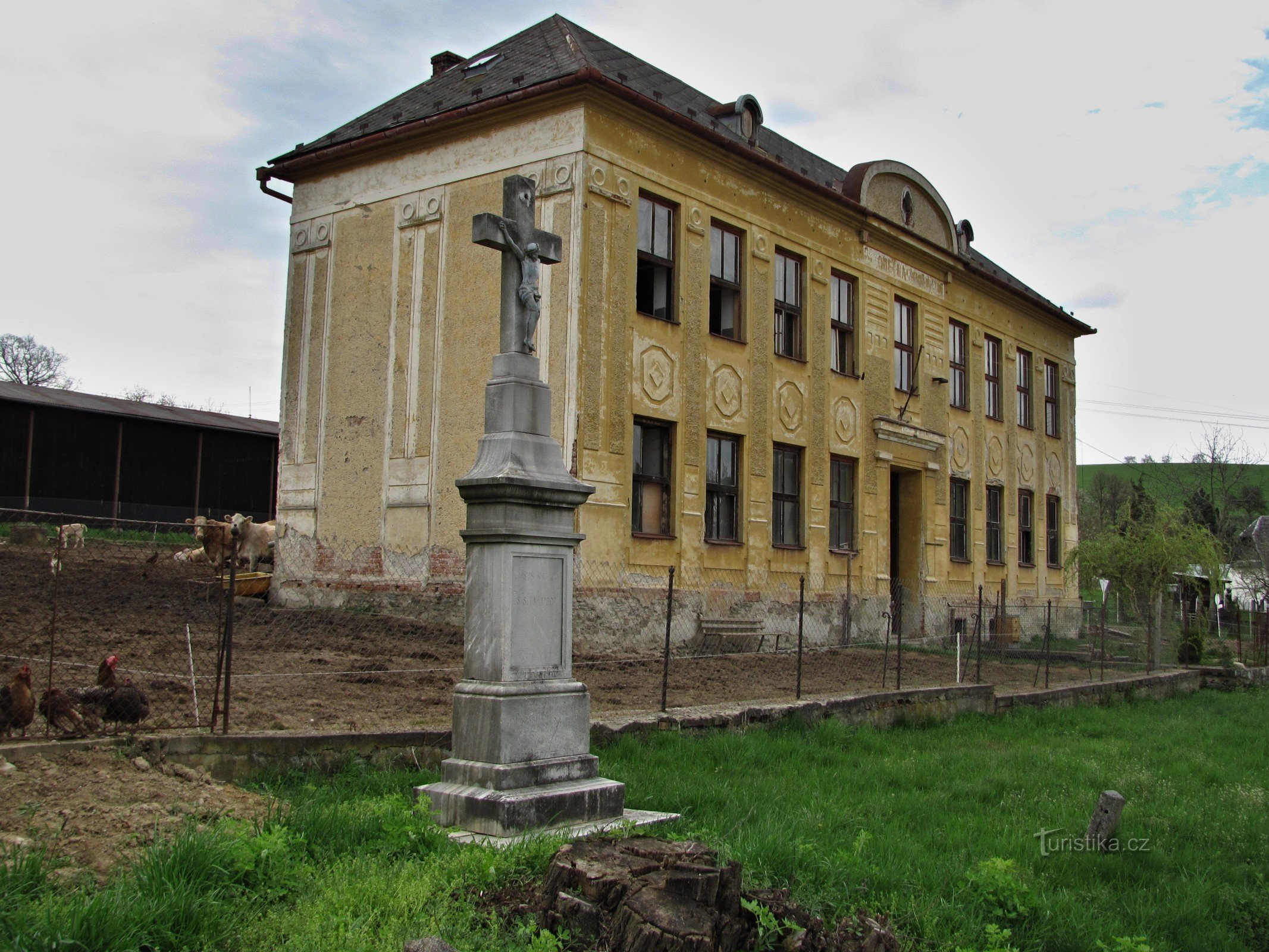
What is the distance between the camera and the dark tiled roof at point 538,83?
1598 centimetres

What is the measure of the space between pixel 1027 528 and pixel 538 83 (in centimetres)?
1782

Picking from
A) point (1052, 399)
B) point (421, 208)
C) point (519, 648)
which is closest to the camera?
point (519, 648)

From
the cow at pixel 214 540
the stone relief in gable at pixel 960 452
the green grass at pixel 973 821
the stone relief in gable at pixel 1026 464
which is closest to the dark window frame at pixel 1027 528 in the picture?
the stone relief in gable at pixel 1026 464

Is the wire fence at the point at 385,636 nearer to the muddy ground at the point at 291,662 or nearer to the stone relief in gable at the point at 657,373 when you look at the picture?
the muddy ground at the point at 291,662

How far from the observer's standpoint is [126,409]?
27.9 metres

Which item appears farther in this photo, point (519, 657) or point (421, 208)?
point (421, 208)

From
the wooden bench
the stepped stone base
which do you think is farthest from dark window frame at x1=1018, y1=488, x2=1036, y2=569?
the stepped stone base

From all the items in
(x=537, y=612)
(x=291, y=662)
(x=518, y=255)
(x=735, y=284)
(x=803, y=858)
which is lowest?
(x=803, y=858)

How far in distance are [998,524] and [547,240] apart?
2113 centimetres

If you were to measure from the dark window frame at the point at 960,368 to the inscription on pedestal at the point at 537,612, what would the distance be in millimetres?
19229

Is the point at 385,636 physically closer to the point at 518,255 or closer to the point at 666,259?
the point at 666,259

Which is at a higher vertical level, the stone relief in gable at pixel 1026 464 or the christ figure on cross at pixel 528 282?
the stone relief in gable at pixel 1026 464

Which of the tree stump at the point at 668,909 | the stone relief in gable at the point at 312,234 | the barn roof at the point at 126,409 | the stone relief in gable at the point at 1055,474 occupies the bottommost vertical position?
the tree stump at the point at 668,909

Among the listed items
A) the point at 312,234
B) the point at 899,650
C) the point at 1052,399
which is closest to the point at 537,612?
the point at 899,650
